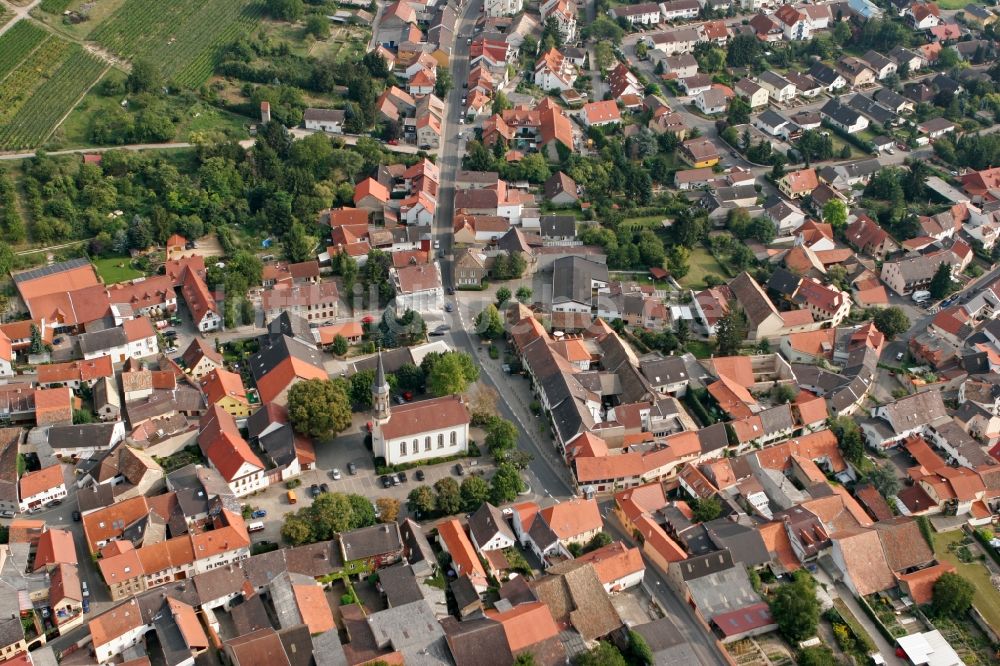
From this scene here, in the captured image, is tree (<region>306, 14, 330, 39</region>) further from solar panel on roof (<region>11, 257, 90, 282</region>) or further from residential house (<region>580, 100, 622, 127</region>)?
solar panel on roof (<region>11, 257, 90, 282</region>)

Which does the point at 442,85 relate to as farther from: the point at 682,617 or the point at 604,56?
the point at 682,617

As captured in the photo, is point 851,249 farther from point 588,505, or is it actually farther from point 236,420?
point 236,420

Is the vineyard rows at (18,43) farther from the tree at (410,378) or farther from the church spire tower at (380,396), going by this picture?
the church spire tower at (380,396)

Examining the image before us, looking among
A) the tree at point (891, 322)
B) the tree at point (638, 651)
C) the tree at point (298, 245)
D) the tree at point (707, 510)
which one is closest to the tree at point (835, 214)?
the tree at point (891, 322)

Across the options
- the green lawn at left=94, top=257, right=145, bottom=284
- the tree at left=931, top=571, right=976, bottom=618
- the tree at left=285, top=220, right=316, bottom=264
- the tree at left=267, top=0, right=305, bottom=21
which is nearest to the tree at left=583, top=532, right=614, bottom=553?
the tree at left=931, top=571, right=976, bottom=618

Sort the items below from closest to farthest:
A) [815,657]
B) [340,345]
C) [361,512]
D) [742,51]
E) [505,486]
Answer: [815,657], [361,512], [505,486], [340,345], [742,51]

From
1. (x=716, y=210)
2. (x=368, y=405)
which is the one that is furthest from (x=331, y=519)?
(x=716, y=210)

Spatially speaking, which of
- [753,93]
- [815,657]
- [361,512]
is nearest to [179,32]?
[753,93]
